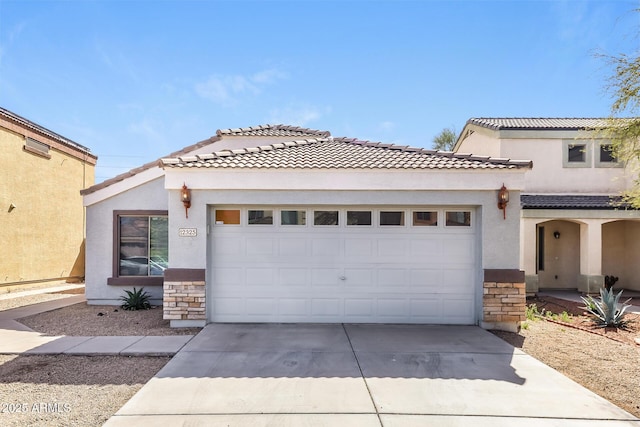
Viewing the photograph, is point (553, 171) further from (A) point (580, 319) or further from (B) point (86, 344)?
(B) point (86, 344)

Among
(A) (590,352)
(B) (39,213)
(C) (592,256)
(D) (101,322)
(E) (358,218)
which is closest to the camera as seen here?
(A) (590,352)

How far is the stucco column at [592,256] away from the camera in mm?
13125

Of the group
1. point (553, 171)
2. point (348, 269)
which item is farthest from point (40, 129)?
point (553, 171)

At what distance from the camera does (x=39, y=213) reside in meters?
14.6

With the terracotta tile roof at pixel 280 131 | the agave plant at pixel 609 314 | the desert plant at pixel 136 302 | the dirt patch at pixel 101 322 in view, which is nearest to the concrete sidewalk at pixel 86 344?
the dirt patch at pixel 101 322

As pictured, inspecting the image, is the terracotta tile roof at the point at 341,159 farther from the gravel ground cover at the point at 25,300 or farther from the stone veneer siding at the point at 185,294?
the gravel ground cover at the point at 25,300

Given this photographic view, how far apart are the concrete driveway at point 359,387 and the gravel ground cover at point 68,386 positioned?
0.31 meters

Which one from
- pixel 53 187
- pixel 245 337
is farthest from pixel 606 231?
pixel 53 187

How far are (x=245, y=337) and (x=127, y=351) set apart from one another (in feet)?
6.64

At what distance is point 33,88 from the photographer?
61.7 feet

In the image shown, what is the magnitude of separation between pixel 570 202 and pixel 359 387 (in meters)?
12.3

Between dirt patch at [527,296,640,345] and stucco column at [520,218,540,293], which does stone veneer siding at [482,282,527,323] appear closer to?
dirt patch at [527,296,640,345]

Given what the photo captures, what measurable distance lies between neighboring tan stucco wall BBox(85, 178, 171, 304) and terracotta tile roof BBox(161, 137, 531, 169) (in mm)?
3414

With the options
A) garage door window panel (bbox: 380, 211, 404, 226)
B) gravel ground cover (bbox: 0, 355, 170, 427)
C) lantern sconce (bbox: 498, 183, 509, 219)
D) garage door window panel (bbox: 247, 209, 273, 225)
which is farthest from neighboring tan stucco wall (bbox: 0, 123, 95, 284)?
lantern sconce (bbox: 498, 183, 509, 219)
